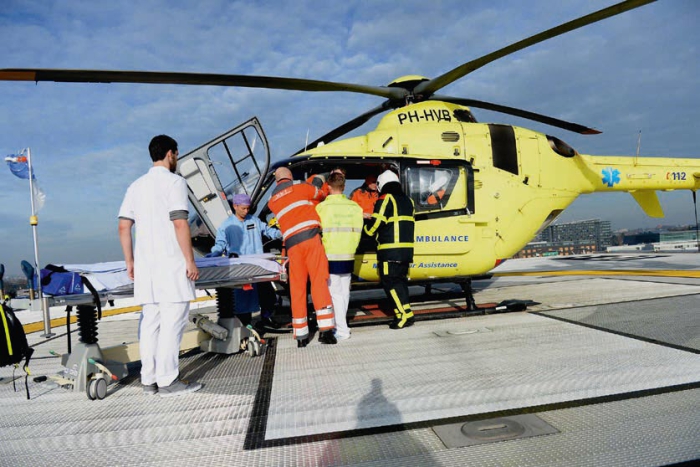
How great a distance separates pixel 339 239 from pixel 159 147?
1954 millimetres

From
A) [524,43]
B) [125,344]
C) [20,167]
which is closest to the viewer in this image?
[125,344]

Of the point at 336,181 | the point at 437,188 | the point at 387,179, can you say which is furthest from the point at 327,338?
the point at 437,188

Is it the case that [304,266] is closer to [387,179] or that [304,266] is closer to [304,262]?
[304,262]

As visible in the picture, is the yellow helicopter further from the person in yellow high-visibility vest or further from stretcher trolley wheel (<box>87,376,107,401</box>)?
stretcher trolley wheel (<box>87,376,107,401</box>)

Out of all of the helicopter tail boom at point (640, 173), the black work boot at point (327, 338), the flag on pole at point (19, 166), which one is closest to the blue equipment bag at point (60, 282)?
the black work boot at point (327, 338)

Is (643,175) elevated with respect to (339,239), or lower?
elevated

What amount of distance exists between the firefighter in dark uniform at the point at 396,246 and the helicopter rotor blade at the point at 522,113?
244 cm

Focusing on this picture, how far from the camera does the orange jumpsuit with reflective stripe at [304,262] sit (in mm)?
4016

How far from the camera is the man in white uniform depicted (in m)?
2.85

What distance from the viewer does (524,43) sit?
4660mm

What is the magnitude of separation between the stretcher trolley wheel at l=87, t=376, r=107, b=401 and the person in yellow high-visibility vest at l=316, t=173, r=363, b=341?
2.10 meters

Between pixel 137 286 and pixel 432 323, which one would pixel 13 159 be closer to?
pixel 137 286

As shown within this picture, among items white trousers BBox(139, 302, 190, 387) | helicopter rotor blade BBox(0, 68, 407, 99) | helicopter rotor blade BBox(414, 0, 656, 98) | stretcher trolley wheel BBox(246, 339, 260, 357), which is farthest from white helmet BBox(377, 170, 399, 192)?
white trousers BBox(139, 302, 190, 387)

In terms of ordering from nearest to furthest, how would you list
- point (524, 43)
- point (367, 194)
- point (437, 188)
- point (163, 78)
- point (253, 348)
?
1. point (253, 348)
2. point (163, 78)
3. point (524, 43)
4. point (437, 188)
5. point (367, 194)
